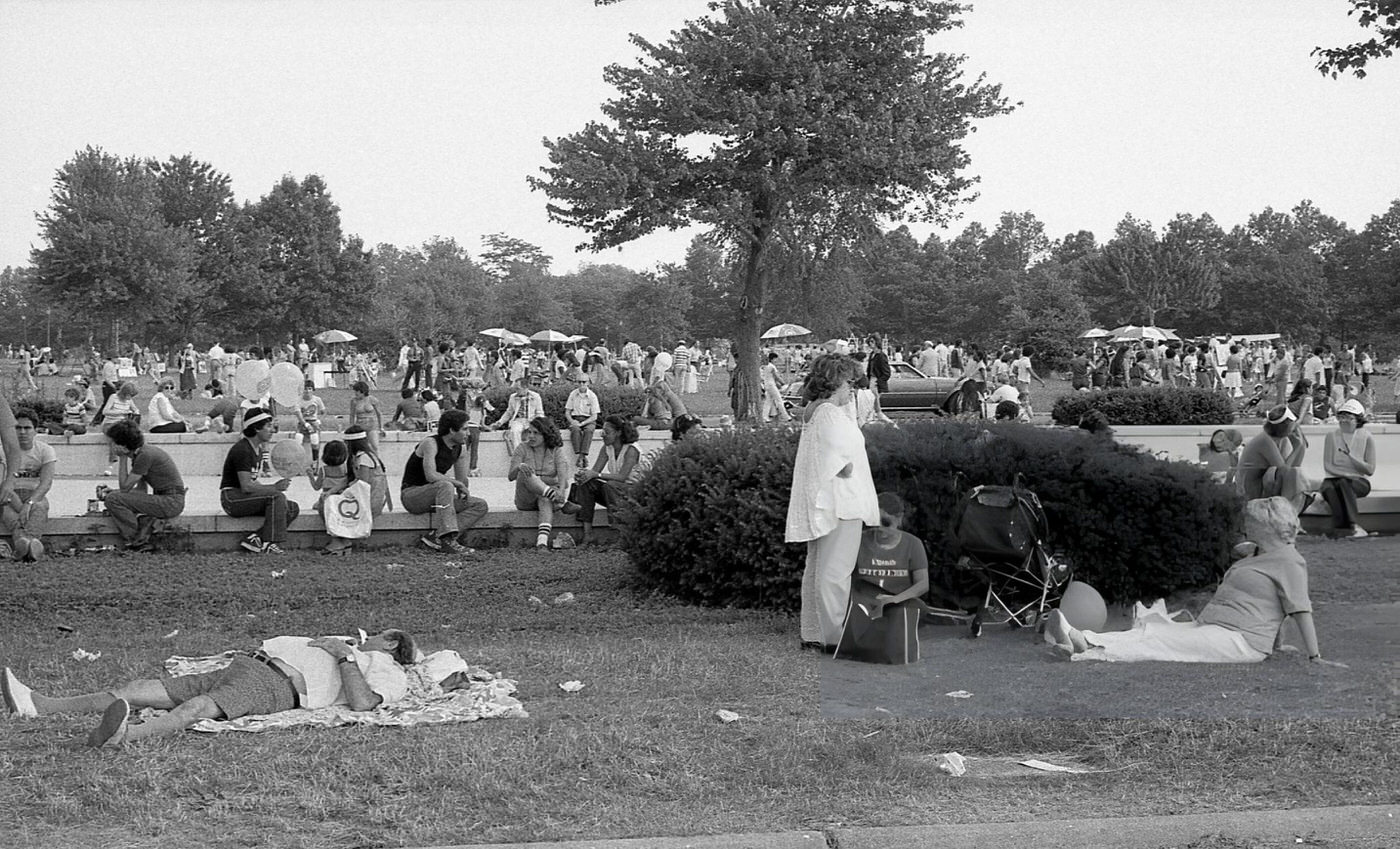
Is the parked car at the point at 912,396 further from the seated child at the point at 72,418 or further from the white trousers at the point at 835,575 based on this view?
the white trousers at the point at 835,575

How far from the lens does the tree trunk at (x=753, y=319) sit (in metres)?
29.7

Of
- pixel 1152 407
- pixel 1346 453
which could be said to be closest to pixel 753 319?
pixel 1152 407

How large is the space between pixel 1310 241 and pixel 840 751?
343ft

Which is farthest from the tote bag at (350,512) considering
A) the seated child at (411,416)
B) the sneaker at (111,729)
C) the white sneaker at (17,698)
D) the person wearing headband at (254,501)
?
the seated child at (411,416)

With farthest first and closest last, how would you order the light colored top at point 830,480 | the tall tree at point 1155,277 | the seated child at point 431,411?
1. the tall tree at point 1155,277
2. the seated child at point 431,411
3. the light colored top at point 830,480

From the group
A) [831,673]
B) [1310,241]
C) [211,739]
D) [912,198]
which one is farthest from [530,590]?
[1310,241]

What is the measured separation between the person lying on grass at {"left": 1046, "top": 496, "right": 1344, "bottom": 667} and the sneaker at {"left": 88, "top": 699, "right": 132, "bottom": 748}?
469 centimetres

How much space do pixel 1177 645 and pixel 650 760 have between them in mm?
3368

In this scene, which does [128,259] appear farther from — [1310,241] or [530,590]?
[1310,241]

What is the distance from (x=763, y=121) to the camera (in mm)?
29750

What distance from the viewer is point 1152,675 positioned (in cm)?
692

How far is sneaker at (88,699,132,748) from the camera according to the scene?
526cm

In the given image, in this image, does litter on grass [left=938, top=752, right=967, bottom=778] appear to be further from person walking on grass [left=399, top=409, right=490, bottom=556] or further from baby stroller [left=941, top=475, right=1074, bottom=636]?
person walking on grass [left=399, top=409, right=490, bottom=556]

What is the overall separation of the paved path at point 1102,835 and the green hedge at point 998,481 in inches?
166
